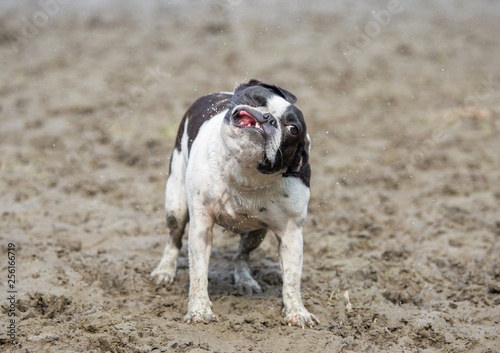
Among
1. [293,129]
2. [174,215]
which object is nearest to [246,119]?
[293,129]

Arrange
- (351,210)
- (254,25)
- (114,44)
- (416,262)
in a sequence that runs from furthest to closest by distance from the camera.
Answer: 1. (254,25)
2. (114,44)
3. (351,210)
4. (416,262)

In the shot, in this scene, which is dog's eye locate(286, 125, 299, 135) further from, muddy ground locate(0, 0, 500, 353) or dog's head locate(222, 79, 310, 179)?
muddy ground locate(0, 0, 500, 353)

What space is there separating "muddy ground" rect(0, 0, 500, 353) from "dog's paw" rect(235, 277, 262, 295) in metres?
0.14

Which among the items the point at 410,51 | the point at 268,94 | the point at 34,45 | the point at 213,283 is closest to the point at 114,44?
the point at 34,45

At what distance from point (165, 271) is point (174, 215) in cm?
54

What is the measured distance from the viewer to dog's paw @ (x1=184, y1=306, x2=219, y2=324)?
4.41 m

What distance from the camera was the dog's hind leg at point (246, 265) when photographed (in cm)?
530

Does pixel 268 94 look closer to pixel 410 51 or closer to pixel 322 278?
pixel 322 278

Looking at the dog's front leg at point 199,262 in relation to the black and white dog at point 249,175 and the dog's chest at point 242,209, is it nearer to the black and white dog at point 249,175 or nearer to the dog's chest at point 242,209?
the black and white dog at point 249,175

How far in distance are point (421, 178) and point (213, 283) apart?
4.33 m

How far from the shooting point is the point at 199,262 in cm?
454

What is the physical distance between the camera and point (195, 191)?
4434mm

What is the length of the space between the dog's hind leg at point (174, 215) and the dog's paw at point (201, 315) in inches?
40.0

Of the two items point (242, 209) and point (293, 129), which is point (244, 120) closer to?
point (293, 129)
